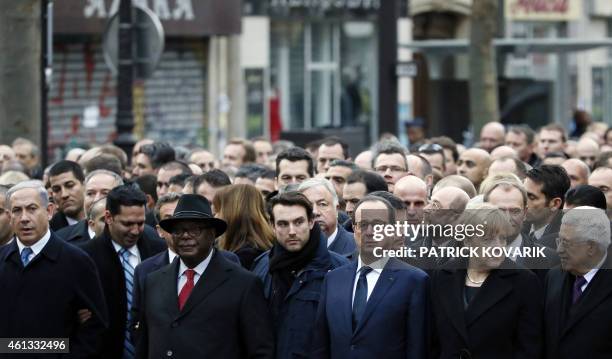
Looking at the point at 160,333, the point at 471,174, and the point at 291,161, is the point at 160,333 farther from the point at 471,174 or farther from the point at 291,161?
the point at 471,174

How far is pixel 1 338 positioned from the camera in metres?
9.39

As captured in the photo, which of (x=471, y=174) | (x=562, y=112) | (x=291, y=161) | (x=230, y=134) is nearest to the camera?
(x=291, y=161)

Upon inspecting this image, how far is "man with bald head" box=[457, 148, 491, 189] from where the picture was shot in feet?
47.7

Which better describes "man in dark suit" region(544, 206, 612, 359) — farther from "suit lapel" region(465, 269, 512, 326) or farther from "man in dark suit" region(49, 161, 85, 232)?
"man in dark suit" region(49, 161, 85, 232)

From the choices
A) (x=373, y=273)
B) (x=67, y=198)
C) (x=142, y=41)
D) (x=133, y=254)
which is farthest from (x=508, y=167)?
(x=142, y=41)

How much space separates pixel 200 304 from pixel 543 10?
30.0 m

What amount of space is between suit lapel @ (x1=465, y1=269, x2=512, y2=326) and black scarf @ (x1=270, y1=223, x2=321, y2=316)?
1.09 meters

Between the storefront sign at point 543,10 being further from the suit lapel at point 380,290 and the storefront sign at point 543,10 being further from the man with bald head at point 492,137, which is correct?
the suit lapel at point 380,290

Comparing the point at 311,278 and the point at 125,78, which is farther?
the point at 125,78

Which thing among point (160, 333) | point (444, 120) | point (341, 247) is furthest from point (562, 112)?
point (160, 333)

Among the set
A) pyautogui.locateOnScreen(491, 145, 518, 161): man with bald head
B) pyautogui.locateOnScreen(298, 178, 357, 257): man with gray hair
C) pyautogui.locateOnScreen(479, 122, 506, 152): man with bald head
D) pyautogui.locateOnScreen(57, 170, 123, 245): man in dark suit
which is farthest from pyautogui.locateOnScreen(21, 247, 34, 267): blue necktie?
pyautogui.locateOnScreen(479, 122, 506, 152): man with bald head

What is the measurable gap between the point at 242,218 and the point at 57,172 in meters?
2.78

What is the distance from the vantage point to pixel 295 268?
29.7ft

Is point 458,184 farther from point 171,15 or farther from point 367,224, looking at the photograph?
point 171,15
